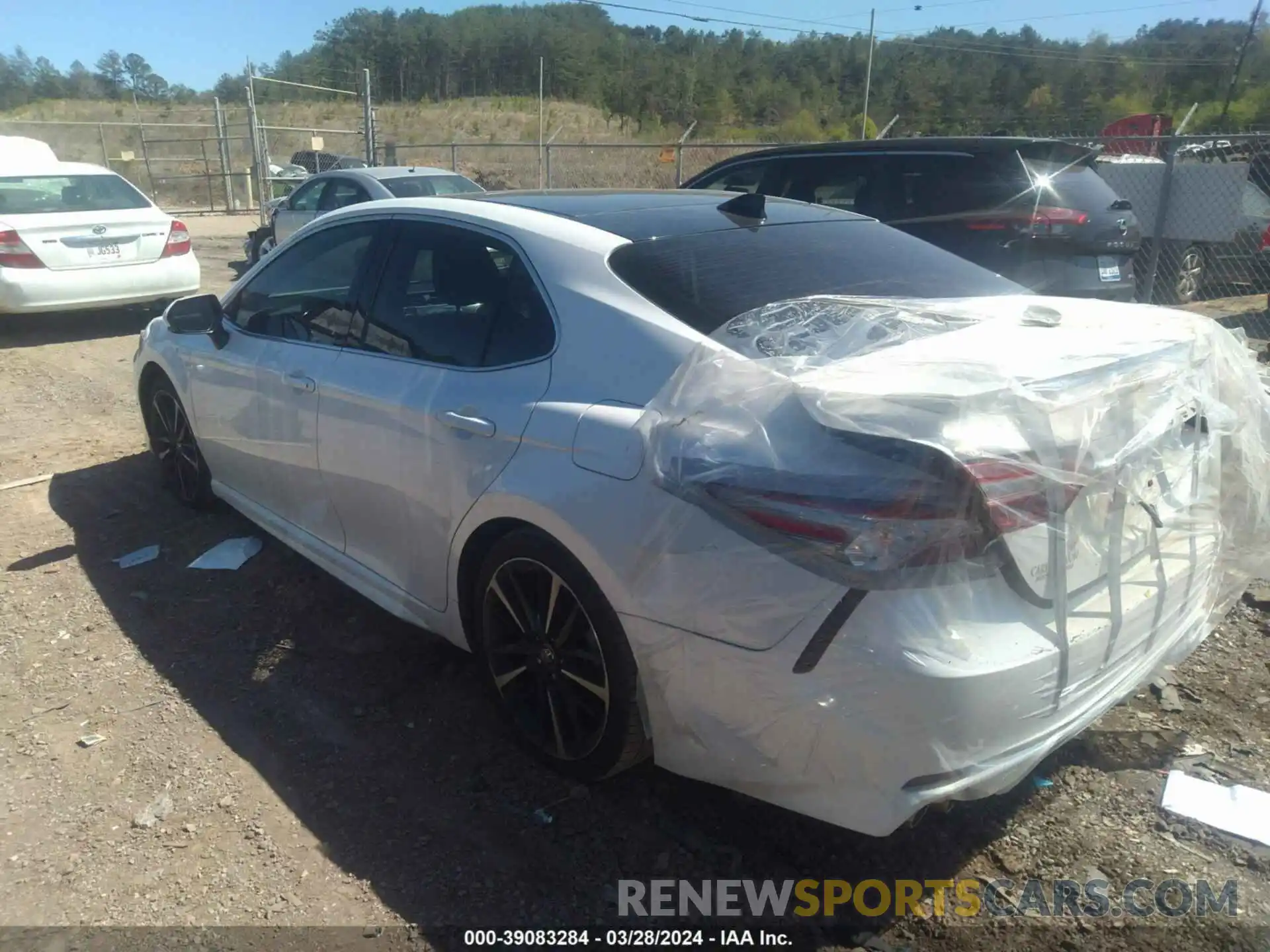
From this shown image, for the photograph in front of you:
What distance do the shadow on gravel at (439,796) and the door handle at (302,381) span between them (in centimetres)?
96

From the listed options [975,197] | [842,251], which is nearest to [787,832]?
[842,251]

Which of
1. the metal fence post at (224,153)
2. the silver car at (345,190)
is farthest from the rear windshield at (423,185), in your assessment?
the metal fence post at (224,153)

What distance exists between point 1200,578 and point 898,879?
1.20 m

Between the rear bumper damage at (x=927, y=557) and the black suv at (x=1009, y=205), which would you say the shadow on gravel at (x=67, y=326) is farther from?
the rear bumper damage at (x=927, y=557)

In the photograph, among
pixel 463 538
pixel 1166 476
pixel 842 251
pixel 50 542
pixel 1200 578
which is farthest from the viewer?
pixel 50 542

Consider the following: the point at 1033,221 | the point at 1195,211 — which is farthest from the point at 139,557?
the point at 1195,211

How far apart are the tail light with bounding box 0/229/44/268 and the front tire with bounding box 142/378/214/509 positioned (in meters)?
4.73

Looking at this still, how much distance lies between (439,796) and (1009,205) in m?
5.83

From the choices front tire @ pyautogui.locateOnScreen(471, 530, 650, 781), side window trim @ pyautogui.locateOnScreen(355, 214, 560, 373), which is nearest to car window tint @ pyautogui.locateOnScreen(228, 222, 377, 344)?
side window trim @ pyautogui.locateOnScreen(355, 214, 560, 373)

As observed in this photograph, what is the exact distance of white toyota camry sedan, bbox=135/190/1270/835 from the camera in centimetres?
204

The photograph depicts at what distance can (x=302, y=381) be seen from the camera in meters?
3.72

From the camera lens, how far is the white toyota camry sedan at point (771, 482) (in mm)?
2043

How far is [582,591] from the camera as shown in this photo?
2.59 meters

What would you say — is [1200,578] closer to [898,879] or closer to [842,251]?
[898,879]
